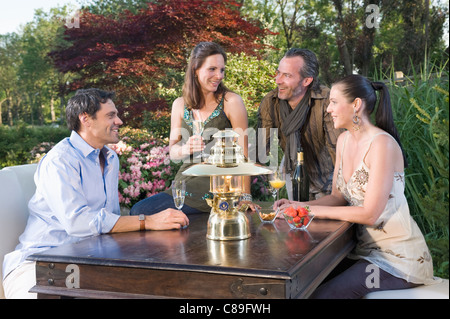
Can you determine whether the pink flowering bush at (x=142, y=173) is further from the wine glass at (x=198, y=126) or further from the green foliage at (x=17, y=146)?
the green foliage at (x=17, y=146)

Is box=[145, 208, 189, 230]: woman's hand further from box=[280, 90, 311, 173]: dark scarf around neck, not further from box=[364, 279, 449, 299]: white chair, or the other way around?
box=[280, 90, 311, 173]: dark scarf around neck

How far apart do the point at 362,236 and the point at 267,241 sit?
0.76 meters

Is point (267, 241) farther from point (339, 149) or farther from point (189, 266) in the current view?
point (339, 149)

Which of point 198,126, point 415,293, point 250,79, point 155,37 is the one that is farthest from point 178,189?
point 155,37

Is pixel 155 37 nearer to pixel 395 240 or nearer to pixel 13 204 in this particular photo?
pixel 13 204

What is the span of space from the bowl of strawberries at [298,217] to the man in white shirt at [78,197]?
0.51 meters

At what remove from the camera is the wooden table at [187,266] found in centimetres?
161

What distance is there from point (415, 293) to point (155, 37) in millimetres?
9006

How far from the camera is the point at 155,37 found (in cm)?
1031

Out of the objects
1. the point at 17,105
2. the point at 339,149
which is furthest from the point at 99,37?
the point at 17,105


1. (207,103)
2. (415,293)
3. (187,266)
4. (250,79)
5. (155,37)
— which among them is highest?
(155,37)

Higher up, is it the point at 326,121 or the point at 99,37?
the point at 99,37

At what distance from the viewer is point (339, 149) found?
2.84 m

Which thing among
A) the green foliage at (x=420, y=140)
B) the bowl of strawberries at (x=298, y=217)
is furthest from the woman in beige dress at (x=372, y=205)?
the green foliage at (x=420, y=140)
